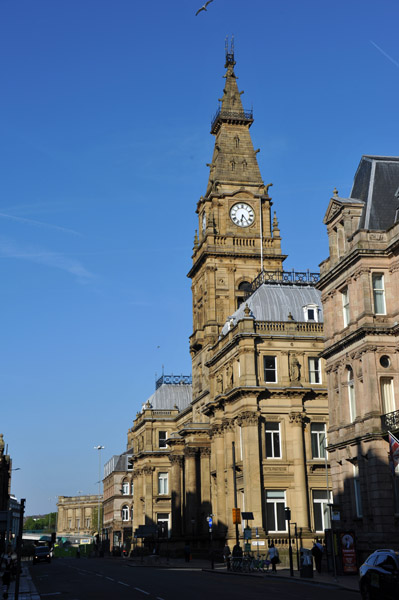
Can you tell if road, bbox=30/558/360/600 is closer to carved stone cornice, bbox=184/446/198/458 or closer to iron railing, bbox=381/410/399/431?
iron railing, bbox=381/410/399/431

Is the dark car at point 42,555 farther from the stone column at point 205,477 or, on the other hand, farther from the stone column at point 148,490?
the stone column at point 205,477

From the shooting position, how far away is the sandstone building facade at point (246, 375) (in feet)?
191

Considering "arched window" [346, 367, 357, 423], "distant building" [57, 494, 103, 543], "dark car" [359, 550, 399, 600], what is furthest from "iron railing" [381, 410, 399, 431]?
"distant building" [57, 494, 103, 543]

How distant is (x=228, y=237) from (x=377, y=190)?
38.2 m

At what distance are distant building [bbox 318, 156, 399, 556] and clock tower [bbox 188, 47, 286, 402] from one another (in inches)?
1300

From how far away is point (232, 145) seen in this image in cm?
8781

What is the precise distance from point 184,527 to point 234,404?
23.2 meters

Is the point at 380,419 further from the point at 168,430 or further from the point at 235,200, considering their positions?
the point at 168,430

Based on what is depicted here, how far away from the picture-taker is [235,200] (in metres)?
83.9

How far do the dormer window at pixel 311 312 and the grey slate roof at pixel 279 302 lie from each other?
0.19 meters

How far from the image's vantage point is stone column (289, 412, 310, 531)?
57.5 meters

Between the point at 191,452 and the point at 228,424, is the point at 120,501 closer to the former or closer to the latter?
the point at 191,452

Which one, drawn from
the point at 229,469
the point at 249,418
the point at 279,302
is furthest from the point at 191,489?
the point at 279,302

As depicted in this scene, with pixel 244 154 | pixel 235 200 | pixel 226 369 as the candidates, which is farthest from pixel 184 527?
pixel 244 154
